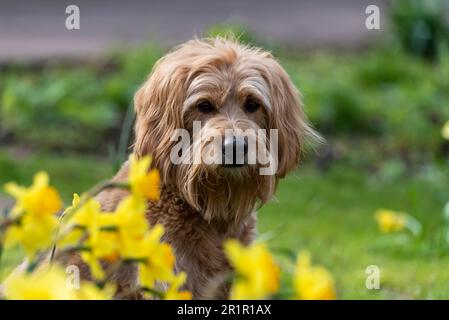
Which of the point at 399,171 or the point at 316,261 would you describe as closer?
the point at 316,261

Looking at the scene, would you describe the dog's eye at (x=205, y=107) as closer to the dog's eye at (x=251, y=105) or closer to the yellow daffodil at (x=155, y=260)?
the dog's eye at (x=251, y=105)

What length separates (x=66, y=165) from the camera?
8.12 meters

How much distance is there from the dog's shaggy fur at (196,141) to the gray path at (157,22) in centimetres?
589

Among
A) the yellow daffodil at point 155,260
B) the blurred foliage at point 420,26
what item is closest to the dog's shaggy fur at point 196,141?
the yellow daffodil at point 155,260

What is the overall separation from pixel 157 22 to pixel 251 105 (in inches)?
329

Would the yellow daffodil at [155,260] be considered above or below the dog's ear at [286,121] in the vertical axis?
below

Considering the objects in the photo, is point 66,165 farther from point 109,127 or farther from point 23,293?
point 23,293

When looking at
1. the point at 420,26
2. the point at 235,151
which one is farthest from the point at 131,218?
the point at 420,26

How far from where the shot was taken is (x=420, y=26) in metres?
10.7

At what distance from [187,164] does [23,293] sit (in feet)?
6.52

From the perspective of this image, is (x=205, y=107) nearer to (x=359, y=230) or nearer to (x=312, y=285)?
(x=312, y=285)

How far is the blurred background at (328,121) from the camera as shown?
21.9 ft
